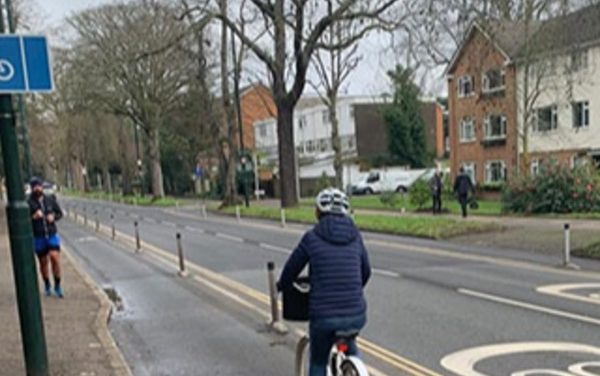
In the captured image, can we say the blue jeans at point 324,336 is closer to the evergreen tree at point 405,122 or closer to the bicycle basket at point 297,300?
the bicycle basket at point 297,300

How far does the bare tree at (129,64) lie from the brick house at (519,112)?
64.7 feet

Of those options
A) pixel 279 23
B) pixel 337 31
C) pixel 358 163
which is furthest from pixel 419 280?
pixel 358 163

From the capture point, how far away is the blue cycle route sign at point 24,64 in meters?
5.86

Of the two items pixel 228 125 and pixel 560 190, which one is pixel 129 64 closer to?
pixel 228 125

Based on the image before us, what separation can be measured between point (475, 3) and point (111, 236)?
1681 cm

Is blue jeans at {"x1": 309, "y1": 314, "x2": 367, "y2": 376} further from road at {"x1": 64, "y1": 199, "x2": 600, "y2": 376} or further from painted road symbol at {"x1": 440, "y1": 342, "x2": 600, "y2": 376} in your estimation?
painted road symbol at {"x1": 440, "y1": 342, "x2": 600, "y2": 376}

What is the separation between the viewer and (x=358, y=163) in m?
67.1

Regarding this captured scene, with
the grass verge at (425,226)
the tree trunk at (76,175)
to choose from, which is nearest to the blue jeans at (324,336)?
the grass verge at (425,226)

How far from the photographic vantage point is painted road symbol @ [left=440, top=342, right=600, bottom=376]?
648 centimetres

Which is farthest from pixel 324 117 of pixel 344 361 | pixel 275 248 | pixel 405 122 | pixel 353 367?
pixel 353 367

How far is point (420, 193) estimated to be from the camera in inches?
1241

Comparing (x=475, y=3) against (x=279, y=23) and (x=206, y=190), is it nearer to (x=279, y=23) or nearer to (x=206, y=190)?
(x=279, y=23)

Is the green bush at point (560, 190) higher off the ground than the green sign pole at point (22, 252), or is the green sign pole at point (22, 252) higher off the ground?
the green sign pole at point (22, 252)

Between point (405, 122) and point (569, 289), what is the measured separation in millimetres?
50716
